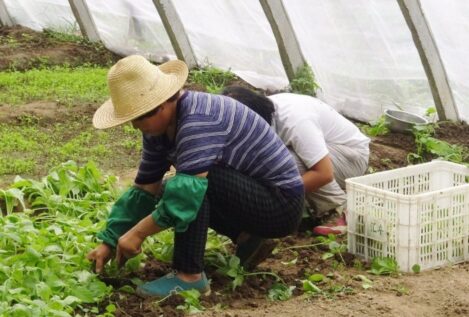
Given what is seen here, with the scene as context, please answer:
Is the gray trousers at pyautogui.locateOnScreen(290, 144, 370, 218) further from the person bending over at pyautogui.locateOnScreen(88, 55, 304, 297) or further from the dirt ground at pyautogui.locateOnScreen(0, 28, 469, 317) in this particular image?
the person bending over at pyautogui.locateOnScreen(88, 55, 304, 297)

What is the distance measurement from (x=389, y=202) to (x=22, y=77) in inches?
210

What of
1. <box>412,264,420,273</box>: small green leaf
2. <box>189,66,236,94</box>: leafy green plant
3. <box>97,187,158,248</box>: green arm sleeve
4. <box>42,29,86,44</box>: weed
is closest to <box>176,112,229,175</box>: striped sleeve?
<box>97,187,158,248</box>: green arm sleeve

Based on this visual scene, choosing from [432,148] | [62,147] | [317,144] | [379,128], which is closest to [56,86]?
[62,147]

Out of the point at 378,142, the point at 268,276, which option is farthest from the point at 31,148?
the point at 268,276

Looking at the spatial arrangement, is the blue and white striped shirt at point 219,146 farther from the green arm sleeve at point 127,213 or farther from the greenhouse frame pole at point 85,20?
the greenhouse frame pole at point 85,20

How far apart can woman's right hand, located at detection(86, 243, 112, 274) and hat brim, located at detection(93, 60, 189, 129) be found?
1.67 ft

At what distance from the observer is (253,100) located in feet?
14.3

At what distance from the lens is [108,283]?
4.11 m

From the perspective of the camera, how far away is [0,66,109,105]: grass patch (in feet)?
26.6

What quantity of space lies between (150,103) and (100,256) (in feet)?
2.32

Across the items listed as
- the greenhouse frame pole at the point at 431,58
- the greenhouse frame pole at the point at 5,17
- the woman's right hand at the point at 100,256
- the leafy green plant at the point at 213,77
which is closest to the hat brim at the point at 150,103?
the woman's right hand at the point at 100,256

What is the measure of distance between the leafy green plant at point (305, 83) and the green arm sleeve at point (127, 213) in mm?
3573

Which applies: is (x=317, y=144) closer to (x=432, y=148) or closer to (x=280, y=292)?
(x=280, y=292)

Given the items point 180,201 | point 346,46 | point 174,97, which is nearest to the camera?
point 180,201
